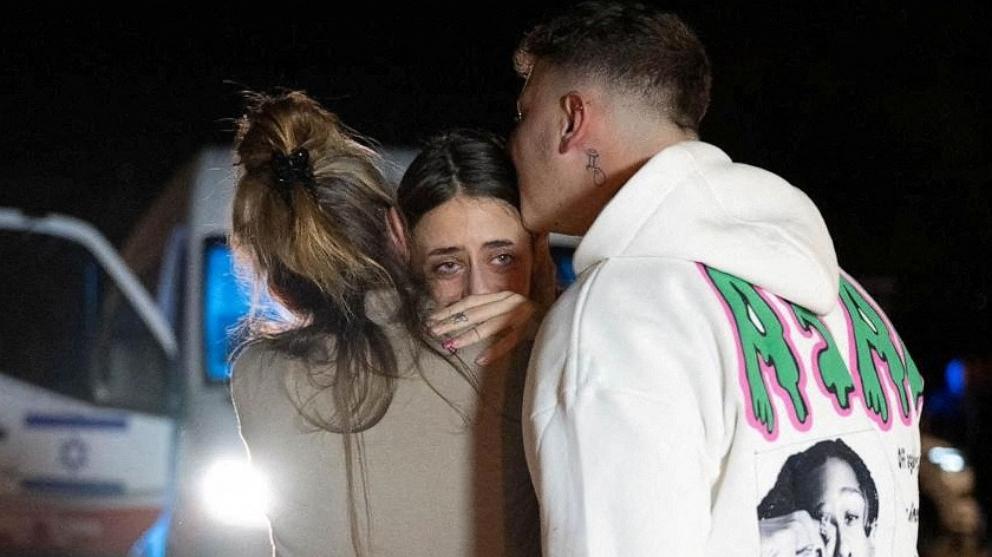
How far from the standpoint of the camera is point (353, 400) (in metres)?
2.15

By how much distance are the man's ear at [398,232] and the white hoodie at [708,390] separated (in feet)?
1.57

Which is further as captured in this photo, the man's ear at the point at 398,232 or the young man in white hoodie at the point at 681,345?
the man's ear at the point at 398,232

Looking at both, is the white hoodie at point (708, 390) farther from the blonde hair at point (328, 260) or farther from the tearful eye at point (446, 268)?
the tearful eye at point (446, 268)

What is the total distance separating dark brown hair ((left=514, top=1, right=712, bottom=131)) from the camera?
84.7 inches

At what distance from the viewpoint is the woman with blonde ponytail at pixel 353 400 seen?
215 centimetres

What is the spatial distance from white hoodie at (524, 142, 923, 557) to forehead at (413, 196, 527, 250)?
0.81m

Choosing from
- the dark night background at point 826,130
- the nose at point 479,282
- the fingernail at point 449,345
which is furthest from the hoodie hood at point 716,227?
the dark night background at point 826,130

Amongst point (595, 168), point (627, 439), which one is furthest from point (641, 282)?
point (595, 168)

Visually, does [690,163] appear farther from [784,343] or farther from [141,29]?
[141,29]

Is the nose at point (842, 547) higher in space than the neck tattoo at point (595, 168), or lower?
lower

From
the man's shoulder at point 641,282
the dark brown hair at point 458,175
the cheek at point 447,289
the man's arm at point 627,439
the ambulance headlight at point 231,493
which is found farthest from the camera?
the ambulance headlight at point 231,493

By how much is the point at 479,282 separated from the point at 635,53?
0.76 metres

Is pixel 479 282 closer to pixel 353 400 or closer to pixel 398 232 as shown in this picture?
pixel 398 232

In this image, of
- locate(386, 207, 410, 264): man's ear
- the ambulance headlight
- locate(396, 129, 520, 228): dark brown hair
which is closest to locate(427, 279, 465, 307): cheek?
locate(396, 129, 520, 228): dark brown hair
